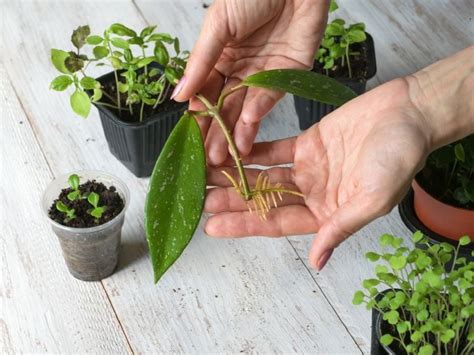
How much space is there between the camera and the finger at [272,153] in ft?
3.75

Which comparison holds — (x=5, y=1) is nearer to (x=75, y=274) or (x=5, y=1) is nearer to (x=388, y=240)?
(x=75, y=274)

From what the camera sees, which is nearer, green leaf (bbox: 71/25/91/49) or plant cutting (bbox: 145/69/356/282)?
plant cutting (bbox: 145/69/356/282)

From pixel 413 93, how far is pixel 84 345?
64 centimetres

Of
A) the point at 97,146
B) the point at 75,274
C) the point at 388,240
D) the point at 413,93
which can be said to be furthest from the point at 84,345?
the point at 413,93

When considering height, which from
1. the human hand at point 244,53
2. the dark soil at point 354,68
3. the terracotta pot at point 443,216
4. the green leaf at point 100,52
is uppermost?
the human hand at point 244,53

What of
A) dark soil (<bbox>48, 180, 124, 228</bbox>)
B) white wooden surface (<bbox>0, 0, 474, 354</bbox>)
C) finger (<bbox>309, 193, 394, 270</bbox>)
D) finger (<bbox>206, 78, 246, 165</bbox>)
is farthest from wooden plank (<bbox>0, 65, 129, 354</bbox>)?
finger (<bbox>309, 193, 394, 270</bbox>)

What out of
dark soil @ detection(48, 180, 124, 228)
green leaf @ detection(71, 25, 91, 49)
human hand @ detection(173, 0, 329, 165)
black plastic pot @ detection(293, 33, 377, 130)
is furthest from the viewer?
black plastic pot @ detection(293, 33, 377, 130)

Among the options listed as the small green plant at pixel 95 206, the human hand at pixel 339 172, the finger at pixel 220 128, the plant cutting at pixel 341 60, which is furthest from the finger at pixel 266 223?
the plant cutting at pixel 341 60

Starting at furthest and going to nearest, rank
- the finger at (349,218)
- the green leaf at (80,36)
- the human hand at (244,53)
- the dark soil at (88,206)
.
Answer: the green leaf at (80,36), the dark soil at (88,206), the human hand at (244,53), the finger at (349,218)

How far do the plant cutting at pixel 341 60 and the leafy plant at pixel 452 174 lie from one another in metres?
0.24

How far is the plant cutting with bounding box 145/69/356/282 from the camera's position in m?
0.96

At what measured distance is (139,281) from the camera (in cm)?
126

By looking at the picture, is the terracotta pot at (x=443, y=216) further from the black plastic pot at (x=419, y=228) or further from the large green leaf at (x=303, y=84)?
the large green leaf at (x=303, y=84)

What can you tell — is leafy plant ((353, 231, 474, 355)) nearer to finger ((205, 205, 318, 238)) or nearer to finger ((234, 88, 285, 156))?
finger ((205, 205, 318, 238))
